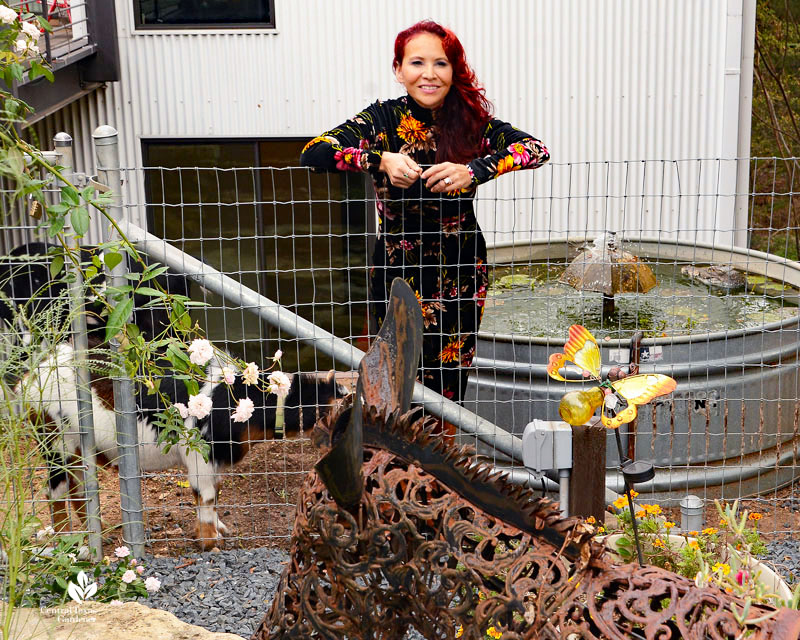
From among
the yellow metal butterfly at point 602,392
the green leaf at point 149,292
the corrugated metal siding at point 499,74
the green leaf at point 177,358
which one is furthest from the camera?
the corrugated metal siding at point 499,74

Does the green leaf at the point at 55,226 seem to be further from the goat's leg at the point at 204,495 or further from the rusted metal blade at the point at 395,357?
the rusted metal blade at the point at 395,357

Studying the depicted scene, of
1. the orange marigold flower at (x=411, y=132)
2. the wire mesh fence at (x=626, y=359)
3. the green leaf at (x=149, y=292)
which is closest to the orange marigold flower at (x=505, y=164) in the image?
the wire mesh fence at (x=626, y=359)

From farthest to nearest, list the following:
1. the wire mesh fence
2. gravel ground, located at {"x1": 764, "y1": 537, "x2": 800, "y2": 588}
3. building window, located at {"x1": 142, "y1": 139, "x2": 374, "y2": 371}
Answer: building window, located at {"x1": 142, "y1": 139, "x2": 374, "y2": 371} → the wire mesh fence → gravel ground, located at {"x1": 764, "y1": 537, "x2": 800, "y2": 588}

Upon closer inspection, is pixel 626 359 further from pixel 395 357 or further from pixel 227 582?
pixel 395 357

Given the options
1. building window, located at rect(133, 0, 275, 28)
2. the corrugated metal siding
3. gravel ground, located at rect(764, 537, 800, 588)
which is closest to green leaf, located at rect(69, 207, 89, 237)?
gravel ground, located at rect(764, 537, 800, 588)

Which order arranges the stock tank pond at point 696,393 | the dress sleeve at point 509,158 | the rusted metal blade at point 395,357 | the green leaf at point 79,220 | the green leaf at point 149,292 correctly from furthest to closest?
1. the stock tank pond at point 696,393
2. the dress sleeve at point 509,158
3. the green leaf at point 149,292
4. the green leaf at point 79,220
5. the rusted metal blade at point 395,357

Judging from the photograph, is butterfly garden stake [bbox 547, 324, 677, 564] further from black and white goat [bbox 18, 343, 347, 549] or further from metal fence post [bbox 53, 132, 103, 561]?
metal fence post [bbox 53, 132, 103, 561]

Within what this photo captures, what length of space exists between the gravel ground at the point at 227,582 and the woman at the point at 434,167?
104 cm

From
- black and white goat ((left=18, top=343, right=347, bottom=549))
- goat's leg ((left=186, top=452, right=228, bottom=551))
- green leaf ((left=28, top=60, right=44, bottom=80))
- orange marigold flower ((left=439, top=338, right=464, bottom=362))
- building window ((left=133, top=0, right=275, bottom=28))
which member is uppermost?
building window ((left=133, top=0, right=275, bottom=28))

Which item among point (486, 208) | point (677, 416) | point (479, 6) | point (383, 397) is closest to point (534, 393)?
point (677, 416)

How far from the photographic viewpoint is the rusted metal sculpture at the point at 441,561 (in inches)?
67.1

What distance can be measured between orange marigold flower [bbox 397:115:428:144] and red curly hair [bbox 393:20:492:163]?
0.21ft

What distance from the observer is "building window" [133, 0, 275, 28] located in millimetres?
8031

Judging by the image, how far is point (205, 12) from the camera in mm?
8125
